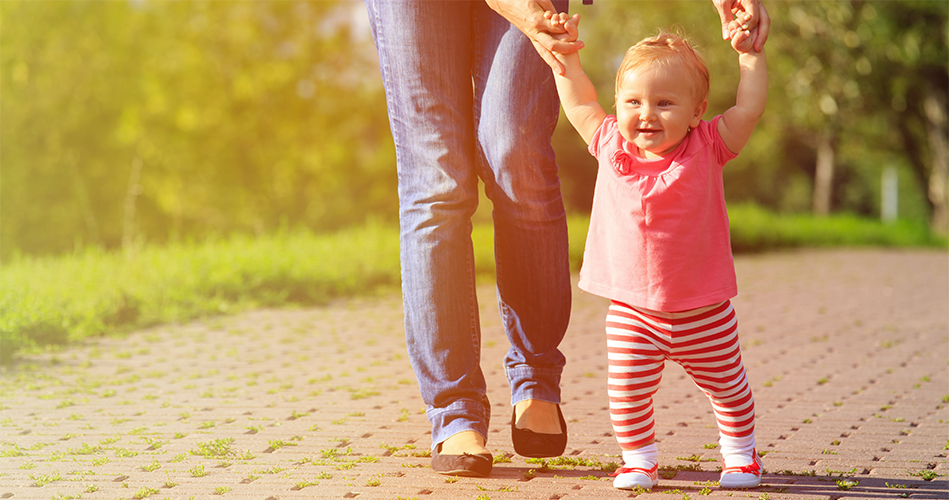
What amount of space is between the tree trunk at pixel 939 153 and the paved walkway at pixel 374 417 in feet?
42.8

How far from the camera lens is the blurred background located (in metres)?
17.4

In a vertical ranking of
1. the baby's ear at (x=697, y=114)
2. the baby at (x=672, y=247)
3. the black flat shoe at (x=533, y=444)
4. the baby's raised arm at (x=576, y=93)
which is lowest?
the black flat shoe at (x=533, y=444)

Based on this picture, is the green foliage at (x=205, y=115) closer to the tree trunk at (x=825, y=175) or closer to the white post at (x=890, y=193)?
the tree trunk at (x=825, y=175)

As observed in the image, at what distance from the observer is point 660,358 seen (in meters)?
2.30

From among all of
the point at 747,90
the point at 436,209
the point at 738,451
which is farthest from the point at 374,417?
the point at 747,90

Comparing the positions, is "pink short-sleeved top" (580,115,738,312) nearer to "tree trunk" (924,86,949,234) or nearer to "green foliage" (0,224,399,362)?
"green foliage" (0,224,399,362)

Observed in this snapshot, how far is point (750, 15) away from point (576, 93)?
49 centimetres

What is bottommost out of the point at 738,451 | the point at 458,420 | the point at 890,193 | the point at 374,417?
the point at 890,193

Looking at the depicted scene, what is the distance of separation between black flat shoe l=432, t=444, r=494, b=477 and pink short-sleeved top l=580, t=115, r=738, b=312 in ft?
1.81

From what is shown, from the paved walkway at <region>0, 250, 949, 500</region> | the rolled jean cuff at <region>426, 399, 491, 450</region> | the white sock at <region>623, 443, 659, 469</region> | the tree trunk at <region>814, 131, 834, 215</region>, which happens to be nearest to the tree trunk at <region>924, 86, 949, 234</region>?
the tree trunk at <region>814, 131, 834, 215</region>

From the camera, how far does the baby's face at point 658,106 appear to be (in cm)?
226

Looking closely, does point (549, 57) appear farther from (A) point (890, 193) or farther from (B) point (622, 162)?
(A) point (890, 193)

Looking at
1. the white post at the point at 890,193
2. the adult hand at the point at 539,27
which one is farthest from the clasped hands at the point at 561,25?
the white post at the point at 890,193

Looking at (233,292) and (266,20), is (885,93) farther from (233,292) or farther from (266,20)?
(233,292)
